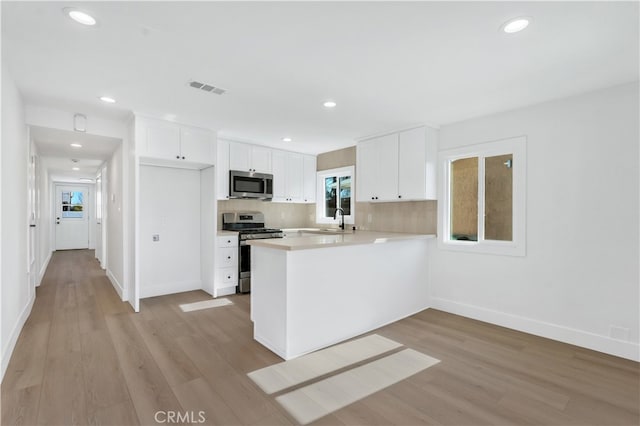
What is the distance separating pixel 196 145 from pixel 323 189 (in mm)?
2574

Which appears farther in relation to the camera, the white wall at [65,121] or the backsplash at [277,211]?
the backsplash at [277,211]

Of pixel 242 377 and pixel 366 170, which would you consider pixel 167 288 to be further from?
pixel 366 170

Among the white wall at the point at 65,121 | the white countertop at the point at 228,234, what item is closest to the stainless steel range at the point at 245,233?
the white countertop at the point at 228,234

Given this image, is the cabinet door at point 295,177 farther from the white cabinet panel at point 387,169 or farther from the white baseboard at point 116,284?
the white baseboard at point 116,284

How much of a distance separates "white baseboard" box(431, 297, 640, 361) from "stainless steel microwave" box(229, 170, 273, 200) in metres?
3.12

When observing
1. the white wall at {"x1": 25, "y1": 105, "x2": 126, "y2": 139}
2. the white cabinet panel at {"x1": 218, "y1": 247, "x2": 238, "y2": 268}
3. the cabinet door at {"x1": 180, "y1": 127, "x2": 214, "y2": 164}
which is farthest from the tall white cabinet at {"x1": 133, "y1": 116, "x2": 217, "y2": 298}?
the white wall at {"x1": 25, "y1": 105, "x2": 126, "y2": 139}

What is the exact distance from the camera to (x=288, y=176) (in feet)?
18.9

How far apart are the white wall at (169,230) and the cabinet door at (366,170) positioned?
2.53 metres


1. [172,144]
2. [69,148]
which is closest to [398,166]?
[172,144]

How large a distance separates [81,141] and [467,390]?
5.34 m

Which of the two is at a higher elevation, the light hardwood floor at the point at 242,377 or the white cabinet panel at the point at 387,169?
the white cabinet panel at the point at 387,169

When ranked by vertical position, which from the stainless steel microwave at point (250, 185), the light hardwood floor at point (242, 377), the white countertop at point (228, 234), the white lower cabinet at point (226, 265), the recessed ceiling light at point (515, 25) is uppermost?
the recessed ceiling light at point (515, 25)

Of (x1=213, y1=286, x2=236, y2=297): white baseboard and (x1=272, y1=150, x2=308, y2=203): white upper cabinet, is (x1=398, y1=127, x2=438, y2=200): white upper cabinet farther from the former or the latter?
(x1=213, y1=286, x2=236, y2=297): white baseboard

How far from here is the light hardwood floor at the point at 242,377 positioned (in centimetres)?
196
